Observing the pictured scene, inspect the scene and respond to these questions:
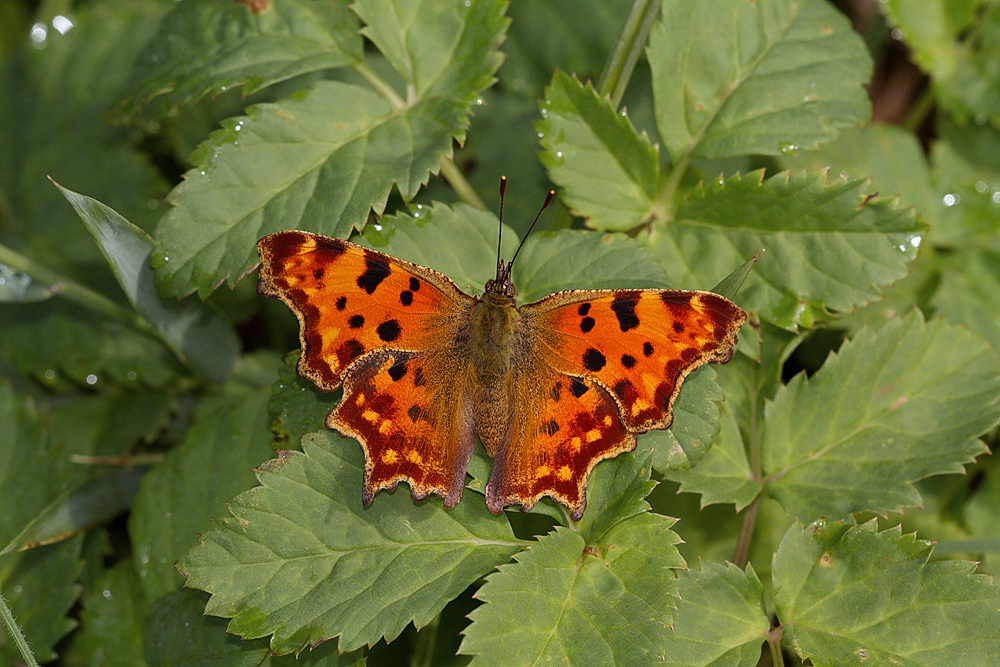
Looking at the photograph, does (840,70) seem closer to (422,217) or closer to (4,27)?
(422,217)

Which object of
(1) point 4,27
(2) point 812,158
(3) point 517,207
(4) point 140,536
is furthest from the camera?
(1) point 4,27

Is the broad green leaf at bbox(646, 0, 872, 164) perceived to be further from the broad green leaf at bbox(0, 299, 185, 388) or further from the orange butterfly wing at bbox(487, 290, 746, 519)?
the broad green leaf at bbox(0, 299, 185, 388)

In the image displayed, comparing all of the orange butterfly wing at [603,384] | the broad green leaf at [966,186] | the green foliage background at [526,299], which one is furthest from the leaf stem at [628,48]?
the broad green leaf at [966,186]

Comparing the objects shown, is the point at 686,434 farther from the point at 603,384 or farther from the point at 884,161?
the point at 884,161

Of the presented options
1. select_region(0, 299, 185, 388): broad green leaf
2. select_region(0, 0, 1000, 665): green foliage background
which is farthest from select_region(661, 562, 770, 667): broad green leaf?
select_region(0, 299, 185, 388): broad green leaf

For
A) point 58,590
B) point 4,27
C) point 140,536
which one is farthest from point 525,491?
point 4,27

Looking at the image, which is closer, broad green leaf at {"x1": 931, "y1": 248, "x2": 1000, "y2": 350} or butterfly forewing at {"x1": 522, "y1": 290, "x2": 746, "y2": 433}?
butterfly forewing at {"x1": 522, "y1": 290, "x2": 746, "y2": 433}
